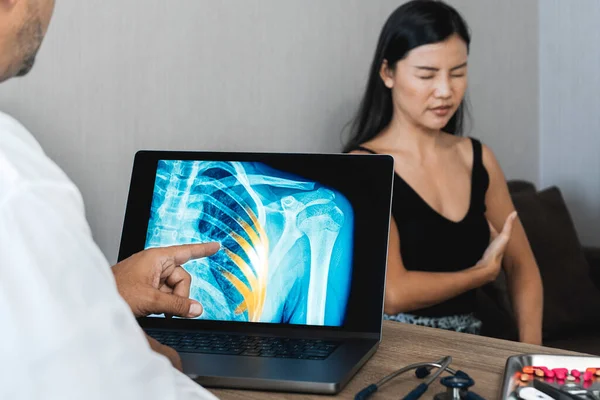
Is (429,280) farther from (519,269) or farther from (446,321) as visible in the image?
(519,269)

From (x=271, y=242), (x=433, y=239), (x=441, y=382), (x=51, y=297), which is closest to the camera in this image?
(x=51, y=297)

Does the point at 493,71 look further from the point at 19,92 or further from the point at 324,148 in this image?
the point at 19,92

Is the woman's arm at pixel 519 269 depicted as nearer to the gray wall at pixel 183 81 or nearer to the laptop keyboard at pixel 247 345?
the gray wall at pixel 183 81

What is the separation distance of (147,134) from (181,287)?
1.89ft

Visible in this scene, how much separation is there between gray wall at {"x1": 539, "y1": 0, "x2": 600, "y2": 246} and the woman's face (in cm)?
133

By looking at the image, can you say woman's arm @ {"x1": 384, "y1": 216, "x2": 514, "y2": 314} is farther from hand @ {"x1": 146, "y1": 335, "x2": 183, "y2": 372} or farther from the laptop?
hand @ {"x1": 146, "y1": 335, "x2": 183, "y2": 372}

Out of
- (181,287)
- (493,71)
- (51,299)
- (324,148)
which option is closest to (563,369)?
(181,287)

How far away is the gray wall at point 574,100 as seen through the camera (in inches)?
114

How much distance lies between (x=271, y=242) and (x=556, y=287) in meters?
1.50

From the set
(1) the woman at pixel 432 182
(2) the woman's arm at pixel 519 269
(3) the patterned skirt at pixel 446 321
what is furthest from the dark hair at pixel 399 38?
(3) the patterned skirt at pixel 446 321

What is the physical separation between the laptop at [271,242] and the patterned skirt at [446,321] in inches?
22.5

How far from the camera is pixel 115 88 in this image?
4.96ft

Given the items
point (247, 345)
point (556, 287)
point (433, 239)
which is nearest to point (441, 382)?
point (247, 345)

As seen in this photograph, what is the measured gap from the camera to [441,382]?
85 centimetres
